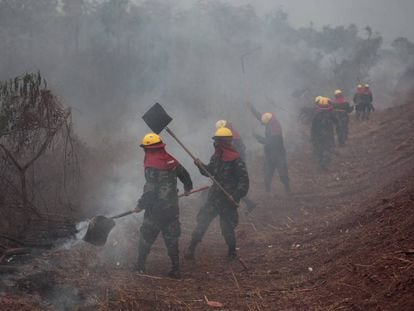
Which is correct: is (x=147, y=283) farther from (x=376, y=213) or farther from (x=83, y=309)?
(x=376, y=213)

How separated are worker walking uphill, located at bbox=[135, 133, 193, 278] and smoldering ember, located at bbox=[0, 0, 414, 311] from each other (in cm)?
2

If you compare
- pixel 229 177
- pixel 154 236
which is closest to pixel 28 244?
pixel 154 236

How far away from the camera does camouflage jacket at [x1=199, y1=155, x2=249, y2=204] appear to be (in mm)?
6512

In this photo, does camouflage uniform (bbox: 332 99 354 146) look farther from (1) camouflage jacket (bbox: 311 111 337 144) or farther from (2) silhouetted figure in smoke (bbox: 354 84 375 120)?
(2) silhouetted figure in smoke (bbox: 354 84 375 120)

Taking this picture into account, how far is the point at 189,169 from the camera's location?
11281 millimetres

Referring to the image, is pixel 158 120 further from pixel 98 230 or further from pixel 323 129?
pixel 323 129

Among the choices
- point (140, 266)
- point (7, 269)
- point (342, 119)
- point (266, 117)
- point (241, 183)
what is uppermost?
point (266, 117)

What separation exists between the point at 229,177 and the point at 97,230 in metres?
2.14

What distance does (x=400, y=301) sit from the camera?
3604 mm

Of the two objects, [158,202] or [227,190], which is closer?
[158,202]

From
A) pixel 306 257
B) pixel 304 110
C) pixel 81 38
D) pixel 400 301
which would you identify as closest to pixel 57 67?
pixel 81 38

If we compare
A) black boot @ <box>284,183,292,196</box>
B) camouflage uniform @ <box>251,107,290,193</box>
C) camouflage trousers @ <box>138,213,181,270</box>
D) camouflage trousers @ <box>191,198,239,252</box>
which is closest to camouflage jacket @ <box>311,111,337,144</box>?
camouflage uniform @ <box>251,107,290,193</box>

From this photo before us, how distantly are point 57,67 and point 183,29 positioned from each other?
234 inches

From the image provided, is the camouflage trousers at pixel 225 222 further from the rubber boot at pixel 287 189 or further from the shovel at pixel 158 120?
the rubber boot at pixel 287 189
